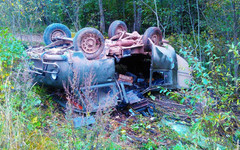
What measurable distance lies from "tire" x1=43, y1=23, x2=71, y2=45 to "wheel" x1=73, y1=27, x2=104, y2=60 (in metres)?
1.96

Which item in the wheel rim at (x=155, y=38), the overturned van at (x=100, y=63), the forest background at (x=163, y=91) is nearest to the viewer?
the forest background at (x=163, y=91)

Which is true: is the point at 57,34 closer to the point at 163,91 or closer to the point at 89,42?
the point at 89,42

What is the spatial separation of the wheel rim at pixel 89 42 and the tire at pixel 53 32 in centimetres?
199

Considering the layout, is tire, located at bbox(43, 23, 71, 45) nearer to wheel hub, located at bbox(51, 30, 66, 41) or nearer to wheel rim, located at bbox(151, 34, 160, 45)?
wheel hub, located at bbox(51, 30, 66, 41)

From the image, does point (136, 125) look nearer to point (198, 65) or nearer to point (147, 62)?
point (198, 65)

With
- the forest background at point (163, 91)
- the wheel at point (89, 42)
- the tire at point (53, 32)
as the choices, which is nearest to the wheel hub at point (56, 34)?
the tire at point (53, 32)

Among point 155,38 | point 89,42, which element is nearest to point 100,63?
point 89,42

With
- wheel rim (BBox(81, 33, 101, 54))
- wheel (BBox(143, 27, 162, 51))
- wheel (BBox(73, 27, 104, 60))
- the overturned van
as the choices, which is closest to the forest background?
the overturned van

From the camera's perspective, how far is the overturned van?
4871 mm

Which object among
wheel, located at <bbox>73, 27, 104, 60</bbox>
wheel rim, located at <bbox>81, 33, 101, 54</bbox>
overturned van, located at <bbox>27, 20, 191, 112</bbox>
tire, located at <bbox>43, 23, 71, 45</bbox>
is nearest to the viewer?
overturned van, located at <bbox>27, 20, 191, 112</bbox>

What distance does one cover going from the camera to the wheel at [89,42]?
523 cm

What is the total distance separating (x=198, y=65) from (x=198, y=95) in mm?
452

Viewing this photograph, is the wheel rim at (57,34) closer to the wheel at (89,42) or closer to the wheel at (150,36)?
the wheel at (89,42)

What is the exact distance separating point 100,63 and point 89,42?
0.65m
